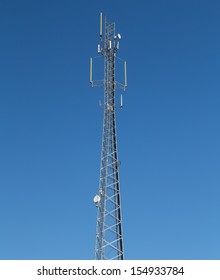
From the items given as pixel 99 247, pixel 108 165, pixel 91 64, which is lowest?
pixel 99 247

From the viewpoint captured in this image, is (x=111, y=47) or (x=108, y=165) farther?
(x=111, y=47)

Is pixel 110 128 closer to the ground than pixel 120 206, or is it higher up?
higher up
